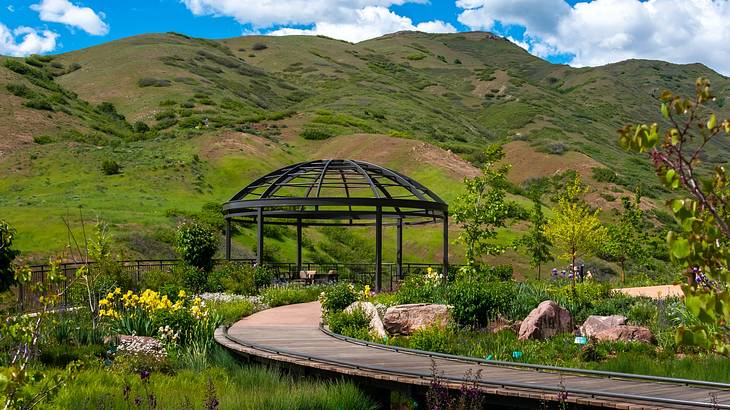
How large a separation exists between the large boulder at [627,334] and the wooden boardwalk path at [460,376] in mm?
2977

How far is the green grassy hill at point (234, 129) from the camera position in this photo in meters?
46.9

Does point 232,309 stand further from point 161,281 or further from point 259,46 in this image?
point 259,46

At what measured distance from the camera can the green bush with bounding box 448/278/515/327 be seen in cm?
1441

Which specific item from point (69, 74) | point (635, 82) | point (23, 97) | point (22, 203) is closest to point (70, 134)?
point (23, 97)

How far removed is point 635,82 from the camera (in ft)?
634

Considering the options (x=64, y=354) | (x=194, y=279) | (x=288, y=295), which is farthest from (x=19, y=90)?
(x=64, y=354)

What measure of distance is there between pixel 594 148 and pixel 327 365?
9570cm

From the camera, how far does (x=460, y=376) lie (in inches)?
376

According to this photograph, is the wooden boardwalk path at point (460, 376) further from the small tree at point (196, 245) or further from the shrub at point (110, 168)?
the shrub at point (110, 168)

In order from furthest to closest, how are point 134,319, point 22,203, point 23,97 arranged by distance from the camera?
point 23,97
point 22,203
point 134,319

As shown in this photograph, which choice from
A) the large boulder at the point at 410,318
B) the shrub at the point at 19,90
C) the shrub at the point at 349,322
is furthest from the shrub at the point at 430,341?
the shrub at the point at 19,90

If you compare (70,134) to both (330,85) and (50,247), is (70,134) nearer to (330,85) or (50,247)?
(50,247)

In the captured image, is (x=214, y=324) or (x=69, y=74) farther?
(x=69, y=74)

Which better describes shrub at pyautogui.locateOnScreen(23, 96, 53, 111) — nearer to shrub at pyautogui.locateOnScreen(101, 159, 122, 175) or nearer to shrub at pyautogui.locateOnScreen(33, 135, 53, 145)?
shrub at pyautogui.locateOnScreen(33, 135, 53, 145)
